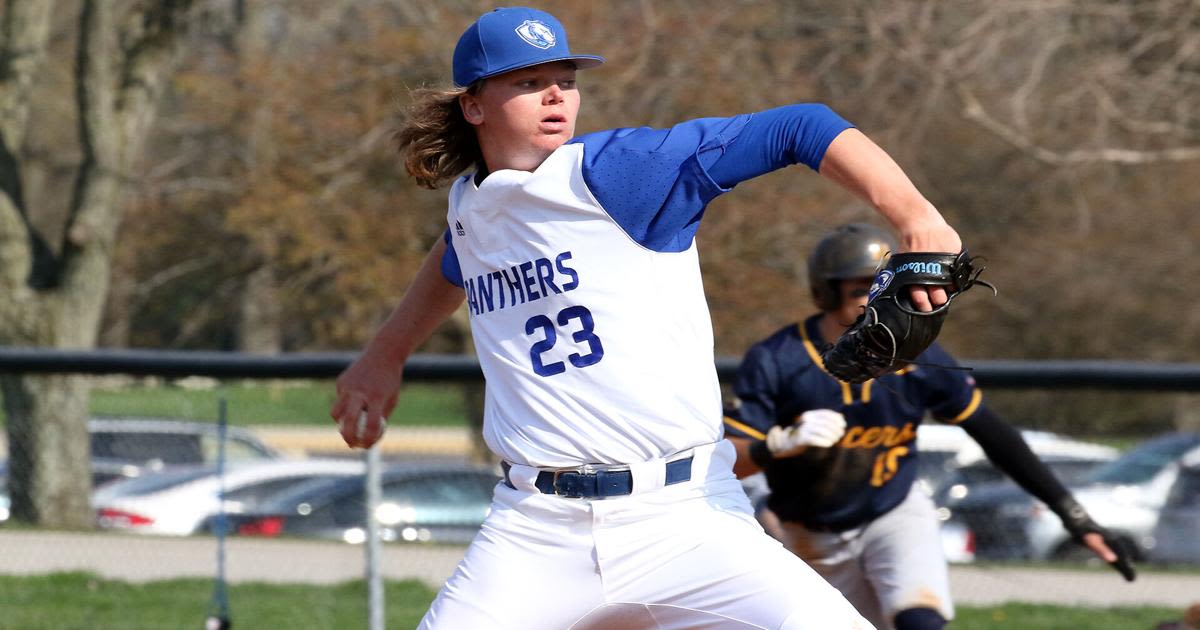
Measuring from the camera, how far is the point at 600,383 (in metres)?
3.37

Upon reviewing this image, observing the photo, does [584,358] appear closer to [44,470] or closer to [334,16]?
[44,470]

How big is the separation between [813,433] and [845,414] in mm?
585

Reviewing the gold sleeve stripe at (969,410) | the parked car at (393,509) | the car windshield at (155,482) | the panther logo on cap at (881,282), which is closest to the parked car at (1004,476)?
the parked car at (393,509)

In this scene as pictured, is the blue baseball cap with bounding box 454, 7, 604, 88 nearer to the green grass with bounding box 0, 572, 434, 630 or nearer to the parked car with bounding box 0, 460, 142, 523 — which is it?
the green grass with bounding box 0, 572, 434, 630

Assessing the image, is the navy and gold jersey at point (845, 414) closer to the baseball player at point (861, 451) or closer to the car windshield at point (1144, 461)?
the baseball player at point (861, 451)

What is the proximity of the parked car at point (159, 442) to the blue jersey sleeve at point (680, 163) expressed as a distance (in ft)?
15.2

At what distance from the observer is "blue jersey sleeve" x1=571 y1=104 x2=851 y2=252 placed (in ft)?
10.1

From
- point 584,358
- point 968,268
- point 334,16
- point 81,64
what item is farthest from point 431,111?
point 334,16

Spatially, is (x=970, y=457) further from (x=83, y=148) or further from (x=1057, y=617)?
(x=83, y=148)

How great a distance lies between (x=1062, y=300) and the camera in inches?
806

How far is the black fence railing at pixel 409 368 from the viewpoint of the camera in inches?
280

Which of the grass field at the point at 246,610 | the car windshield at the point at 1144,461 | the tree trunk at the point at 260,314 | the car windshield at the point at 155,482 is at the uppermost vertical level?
the tree trunk at the point at 260,314

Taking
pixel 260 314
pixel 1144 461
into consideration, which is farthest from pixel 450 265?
pixel 260 314

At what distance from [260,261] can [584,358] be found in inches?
673
